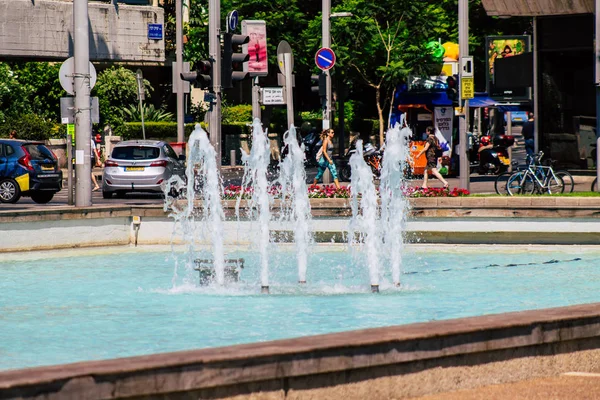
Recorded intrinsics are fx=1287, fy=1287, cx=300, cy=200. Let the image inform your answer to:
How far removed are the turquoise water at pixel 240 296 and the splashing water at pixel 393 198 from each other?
338 mm

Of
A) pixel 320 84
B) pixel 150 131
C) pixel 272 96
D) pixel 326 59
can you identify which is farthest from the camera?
pixel 150 131

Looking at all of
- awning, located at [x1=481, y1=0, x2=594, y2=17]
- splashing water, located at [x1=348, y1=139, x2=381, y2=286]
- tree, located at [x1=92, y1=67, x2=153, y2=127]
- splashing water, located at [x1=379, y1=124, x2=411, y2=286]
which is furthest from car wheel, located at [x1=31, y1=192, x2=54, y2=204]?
tree, located at [x1=92, y1=67, x2=153, y2=127]

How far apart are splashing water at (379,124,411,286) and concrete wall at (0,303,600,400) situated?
7.00 m

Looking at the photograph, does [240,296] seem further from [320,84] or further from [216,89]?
[320,84]

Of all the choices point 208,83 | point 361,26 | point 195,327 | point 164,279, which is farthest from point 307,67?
point 195,327

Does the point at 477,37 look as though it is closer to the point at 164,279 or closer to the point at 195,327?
the point at 164,279

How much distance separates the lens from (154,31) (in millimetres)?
38625

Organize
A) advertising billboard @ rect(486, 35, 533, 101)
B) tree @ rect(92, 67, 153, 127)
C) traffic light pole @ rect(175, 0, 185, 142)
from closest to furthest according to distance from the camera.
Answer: advertising billboard @ rect(486, 35, 533, 101) → traffic light pole @ rect(175, 0, 185, 142) → tree @ rect(92, 67, 153, 127)

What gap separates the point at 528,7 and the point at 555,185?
5.51m

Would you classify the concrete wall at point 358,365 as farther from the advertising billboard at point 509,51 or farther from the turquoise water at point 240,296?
the advertising billboard at point 509,51

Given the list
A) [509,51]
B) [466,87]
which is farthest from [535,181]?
[509,51]

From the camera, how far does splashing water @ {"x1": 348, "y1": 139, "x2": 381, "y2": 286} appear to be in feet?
46.9

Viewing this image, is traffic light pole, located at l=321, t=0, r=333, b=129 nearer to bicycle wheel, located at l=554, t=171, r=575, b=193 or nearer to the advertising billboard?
the advertising billboard

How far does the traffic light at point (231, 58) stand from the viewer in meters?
23.7
